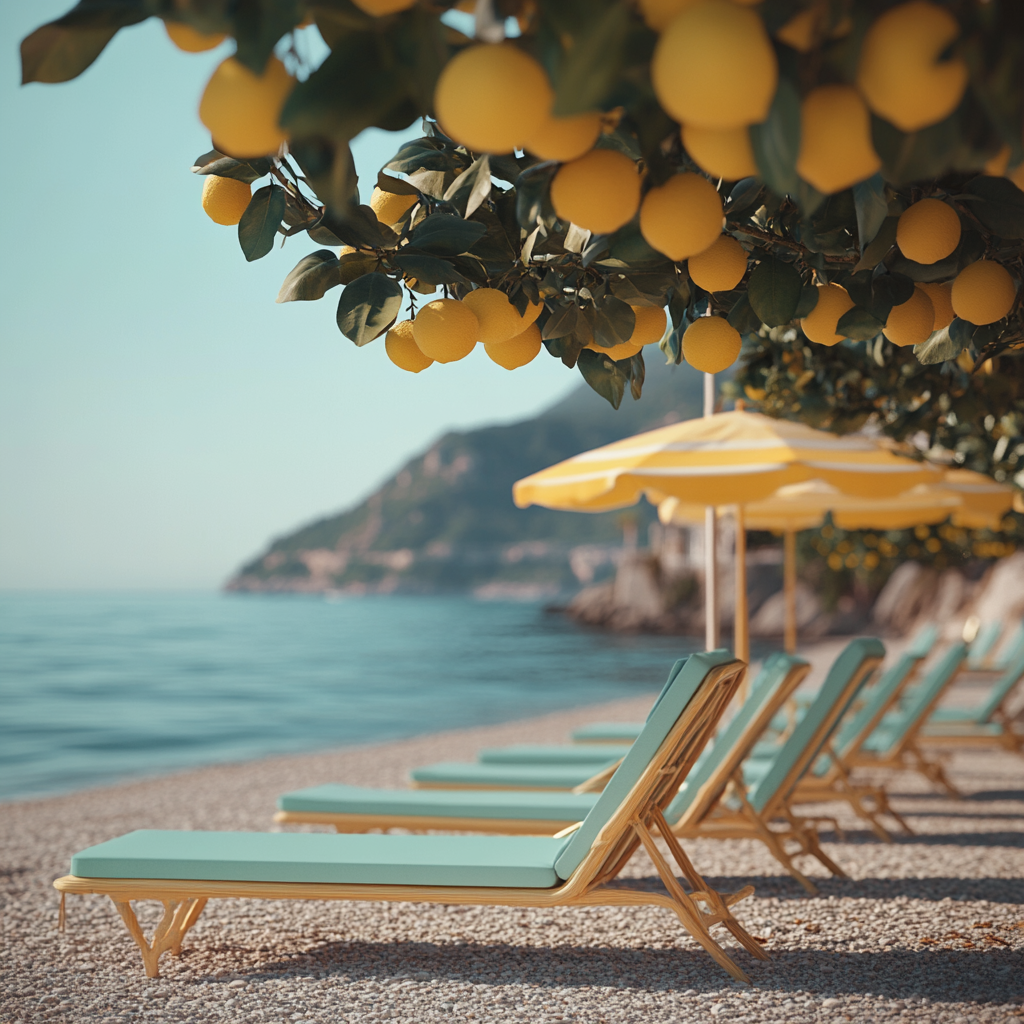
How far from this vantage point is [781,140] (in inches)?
35.7

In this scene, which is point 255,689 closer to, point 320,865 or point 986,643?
point 986,643

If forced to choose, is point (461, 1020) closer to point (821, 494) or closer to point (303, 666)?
point (821, 494)

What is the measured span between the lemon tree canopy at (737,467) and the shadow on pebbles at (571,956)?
1838 mm

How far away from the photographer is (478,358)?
178cm

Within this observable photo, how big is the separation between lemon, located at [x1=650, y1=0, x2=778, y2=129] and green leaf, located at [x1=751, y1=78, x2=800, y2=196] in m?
0.06

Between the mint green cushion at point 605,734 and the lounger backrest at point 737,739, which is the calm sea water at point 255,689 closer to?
the mint green cushion at point 605,734

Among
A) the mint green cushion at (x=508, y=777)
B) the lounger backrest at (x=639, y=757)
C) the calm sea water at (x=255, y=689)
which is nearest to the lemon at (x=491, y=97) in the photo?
the lounger backrest at (x=639, y=757)

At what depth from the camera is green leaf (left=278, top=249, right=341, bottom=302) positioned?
1592mm

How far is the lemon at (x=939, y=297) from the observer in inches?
64.9

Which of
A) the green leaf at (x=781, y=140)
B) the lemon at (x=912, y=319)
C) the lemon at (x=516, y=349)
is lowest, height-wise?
the lemon at (x=912, y=319)

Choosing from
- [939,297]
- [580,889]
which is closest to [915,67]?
[939,297]

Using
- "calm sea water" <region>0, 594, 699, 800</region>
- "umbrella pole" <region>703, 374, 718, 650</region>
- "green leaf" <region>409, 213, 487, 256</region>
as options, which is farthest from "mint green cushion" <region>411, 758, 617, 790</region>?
"calm sea water" <region>0, 594, 699, 800</region>

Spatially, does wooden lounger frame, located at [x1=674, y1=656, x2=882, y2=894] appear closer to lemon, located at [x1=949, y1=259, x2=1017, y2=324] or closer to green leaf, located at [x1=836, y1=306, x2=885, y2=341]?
green leaf, located at [x1=836, y1=306, x2=885, y2=341]

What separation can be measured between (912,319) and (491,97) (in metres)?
0.98
